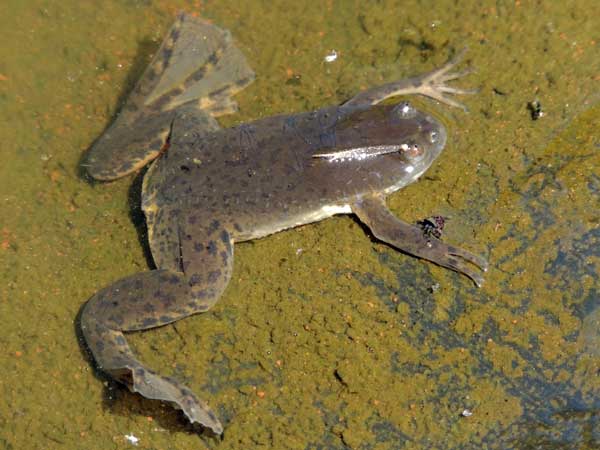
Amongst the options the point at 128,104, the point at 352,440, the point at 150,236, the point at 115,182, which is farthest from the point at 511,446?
the point at 128,104

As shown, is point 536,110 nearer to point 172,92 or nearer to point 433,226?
point 433,226

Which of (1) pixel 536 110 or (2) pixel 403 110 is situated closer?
(2) pixel 403 110

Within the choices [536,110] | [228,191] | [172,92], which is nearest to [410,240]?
[228,191]

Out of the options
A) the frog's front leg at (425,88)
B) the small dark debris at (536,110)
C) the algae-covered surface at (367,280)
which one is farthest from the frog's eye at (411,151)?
the small dark debris at (536,110)

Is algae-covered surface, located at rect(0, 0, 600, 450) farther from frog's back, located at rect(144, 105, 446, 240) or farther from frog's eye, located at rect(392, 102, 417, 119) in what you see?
frog's eye, located at rect(392, 102, 417, 119)

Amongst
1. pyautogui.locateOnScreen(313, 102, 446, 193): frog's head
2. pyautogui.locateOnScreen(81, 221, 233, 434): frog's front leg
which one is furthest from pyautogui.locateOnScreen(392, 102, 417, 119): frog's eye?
pyautogui.locateOnScreen(81, 221, 233, 434): frog's front leg

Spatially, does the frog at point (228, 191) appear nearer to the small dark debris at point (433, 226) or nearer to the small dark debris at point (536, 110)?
the small dark debris at point (433, 226)

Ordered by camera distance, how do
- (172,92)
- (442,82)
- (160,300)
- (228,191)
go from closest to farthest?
1. (160,300)
2. (228,191)
3. (442,82)
4. (172,92)
